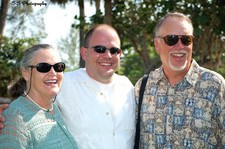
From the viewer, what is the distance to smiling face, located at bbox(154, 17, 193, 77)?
13.0 feet

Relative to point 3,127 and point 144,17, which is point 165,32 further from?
point 144,17

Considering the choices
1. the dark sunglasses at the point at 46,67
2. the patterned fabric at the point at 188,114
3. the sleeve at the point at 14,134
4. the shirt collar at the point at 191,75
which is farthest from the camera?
the shirt collar at the point at 191,75

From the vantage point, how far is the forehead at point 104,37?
159 inches

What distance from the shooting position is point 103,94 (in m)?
3.98

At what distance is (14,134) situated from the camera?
3023mm

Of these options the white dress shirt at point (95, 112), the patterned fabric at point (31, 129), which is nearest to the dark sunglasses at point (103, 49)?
the white dress shirt at point (95, 112)

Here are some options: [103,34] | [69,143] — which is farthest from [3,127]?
[103,34]

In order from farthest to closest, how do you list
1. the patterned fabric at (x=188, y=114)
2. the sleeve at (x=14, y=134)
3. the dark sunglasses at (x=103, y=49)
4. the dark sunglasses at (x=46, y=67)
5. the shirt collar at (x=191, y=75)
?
the dark sunglasses at (x=103, y=49)
the shirt collar at (x=191, y=75)
the patterned fabric at (x=188, y=114)
the dark sunglasses at (x=46, y=67)
the sleeve at (x=14, y=134)

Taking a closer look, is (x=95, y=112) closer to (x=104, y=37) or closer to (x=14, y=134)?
(x=104, y=37)

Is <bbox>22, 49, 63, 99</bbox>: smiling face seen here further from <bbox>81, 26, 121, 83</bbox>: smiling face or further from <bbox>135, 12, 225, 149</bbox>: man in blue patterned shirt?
<bbox>135, 12, 225, 149</bbox>: man in blue patterned shirt

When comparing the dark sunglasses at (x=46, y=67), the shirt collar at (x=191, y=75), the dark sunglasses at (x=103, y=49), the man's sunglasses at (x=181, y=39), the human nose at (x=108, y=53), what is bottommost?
the shirt collar at (x=191, y=75)

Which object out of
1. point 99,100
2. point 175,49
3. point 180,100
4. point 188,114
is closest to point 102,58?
point 99,100

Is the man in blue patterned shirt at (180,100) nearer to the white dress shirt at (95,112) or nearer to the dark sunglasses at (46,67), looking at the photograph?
the white dress shirt at (95,112)

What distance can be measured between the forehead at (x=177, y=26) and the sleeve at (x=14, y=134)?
5.58ft
